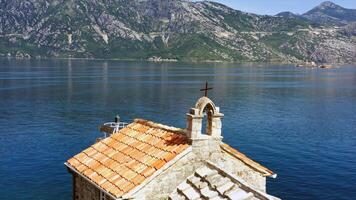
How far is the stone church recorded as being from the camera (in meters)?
Result: 23.1

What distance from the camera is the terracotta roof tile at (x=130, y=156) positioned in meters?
24.4

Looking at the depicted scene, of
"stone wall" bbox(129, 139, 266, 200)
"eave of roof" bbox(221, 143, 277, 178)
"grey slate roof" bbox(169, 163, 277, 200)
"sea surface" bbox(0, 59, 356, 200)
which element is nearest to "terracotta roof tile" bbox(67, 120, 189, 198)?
"stone wall" bbox(129, 139, 266, 200)

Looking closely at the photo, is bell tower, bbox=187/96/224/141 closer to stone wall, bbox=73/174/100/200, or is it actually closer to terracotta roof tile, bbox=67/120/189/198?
terracotta roof tile, bbox=67/120/189/198

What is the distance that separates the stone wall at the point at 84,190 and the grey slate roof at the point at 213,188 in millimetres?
6012

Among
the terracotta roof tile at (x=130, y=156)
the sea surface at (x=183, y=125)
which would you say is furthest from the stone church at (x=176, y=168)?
the sea surface at (x=183, y=125)

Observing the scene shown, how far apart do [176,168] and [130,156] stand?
3.93 meters

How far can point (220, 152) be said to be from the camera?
25.8 metres

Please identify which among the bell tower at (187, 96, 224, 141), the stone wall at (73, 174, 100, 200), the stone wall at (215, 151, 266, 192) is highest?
the bell tower at (187, 96, 224, 141)

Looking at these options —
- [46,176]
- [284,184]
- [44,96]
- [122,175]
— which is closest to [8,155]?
[46,176]

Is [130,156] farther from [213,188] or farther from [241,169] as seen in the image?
[241,169]

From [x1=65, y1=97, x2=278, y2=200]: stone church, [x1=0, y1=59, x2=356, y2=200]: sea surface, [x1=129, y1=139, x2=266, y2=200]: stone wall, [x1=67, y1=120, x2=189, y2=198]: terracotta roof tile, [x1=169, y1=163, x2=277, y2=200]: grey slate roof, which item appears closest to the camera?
[x1=169, y1=163, x2=277, y2=200]: grey slate roof

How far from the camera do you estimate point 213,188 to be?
2266cm

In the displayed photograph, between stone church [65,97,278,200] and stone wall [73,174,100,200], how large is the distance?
62 millimetres

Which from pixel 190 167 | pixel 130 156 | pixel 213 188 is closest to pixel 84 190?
pixel 130 156
